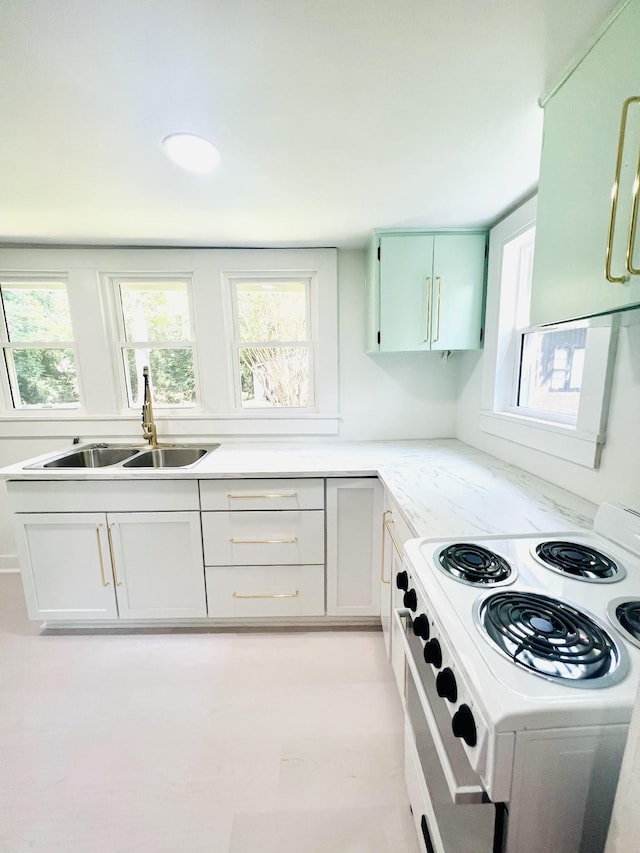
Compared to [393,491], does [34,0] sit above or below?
above

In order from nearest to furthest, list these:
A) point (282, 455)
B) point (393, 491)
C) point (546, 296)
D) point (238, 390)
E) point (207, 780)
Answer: point (546, 296) → point (207, 780) → point (393, 491) → point (282, 455) → point (238, 390)

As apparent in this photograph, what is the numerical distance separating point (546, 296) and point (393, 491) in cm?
85

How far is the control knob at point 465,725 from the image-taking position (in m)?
0.54

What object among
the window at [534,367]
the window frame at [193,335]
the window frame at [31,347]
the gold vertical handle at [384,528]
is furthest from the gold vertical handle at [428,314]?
the window frame at [31,347]

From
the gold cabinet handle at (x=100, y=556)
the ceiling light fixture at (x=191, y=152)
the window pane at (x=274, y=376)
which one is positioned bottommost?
the gold cabinet handle at (x=100, y=556)

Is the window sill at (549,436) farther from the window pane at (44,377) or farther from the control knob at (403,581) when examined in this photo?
the window pane at (44,377)

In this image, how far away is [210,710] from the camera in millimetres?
1412

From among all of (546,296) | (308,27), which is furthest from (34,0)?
(546,296)

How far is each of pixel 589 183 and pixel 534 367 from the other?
1.01m

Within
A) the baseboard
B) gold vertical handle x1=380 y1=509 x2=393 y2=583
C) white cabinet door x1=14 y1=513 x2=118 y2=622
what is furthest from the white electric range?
the baseboard

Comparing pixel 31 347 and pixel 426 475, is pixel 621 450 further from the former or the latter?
pixel 31 347

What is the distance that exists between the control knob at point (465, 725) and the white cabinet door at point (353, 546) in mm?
1155

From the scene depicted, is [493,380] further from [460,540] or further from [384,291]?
[460,540]

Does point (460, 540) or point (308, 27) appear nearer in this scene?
point (308, 27)
